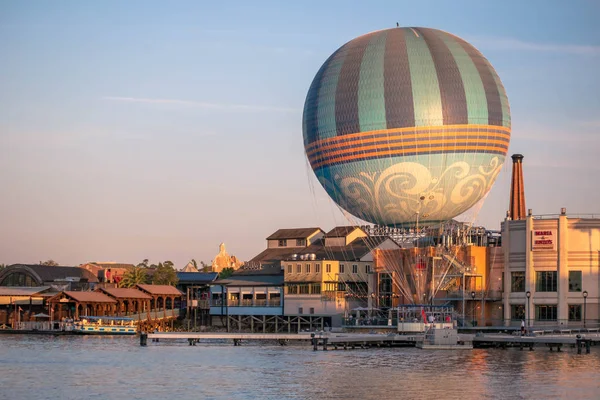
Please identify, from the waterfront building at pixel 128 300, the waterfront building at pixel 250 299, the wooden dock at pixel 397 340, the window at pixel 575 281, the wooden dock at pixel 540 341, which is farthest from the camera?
the waterfront building at pixel 128 300

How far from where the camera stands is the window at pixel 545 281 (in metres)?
96.9

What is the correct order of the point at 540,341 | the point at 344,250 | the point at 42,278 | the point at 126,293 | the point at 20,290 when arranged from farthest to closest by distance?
1. the point at 42,278
2. the point at 20,290
3. the point at 126,293
4. the point at 344,250
5. the point at 540,341

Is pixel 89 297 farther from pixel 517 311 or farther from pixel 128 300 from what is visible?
pixel 517 311

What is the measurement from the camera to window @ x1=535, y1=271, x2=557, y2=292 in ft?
318

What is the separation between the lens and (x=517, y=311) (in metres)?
99.2

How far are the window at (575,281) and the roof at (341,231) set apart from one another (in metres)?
34.0

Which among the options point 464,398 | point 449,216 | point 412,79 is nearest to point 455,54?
point 412,79

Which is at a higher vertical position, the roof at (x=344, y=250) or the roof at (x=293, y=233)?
the roof at (x=293, y=233)

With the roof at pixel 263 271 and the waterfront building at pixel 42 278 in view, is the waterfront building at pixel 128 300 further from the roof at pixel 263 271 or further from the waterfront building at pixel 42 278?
the roof at pixel 263 271

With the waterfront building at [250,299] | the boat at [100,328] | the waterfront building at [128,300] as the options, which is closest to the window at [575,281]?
the waterfront building at [250,299]

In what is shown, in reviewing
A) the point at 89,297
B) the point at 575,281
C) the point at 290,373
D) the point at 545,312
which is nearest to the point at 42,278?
the point at 89,297

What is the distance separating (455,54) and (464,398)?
4356 centimetres

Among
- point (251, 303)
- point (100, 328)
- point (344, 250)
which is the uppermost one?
point (344, 250)

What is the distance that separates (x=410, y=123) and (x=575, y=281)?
61.0 feet
